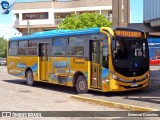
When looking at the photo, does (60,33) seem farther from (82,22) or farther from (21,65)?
(82,22)

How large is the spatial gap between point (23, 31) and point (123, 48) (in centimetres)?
6089

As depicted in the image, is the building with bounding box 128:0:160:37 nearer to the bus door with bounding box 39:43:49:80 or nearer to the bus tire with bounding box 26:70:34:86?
the bus door with bounding box 39:43:49:80

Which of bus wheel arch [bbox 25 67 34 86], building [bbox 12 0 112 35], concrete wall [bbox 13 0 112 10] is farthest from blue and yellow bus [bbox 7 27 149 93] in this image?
building [bbox 12 0 112 35]

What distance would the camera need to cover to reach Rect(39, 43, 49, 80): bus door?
65.6 ft

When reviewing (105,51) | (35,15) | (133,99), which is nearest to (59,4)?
(35,15)

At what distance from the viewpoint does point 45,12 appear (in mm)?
72250

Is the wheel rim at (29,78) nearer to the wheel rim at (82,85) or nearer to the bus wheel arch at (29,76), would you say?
the bus wheel arch at (29,76)

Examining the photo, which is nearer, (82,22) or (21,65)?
(21,65)

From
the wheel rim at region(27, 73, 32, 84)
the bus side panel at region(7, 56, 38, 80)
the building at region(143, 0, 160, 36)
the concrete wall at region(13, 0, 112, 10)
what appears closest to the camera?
the bus side panel at region(7, 56, 38, 80)

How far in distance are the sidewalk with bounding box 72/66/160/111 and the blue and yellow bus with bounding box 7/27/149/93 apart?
0.39 meters

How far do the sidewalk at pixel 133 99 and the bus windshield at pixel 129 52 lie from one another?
1.27m

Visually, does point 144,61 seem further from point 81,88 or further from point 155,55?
point 155,55

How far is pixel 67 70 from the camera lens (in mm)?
17906

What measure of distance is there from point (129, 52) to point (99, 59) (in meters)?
1.29
